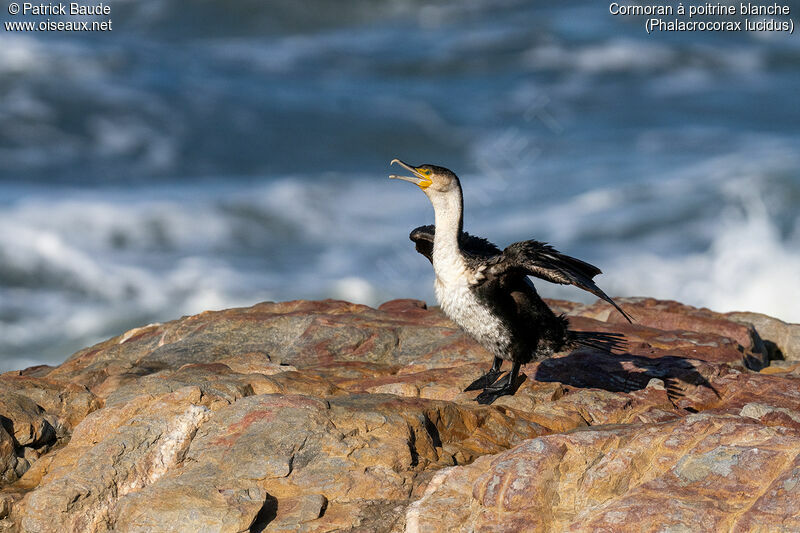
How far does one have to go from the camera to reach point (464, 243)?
1128 centimetres

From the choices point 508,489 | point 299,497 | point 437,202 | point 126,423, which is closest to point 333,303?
point 437,202

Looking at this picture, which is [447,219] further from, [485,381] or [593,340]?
[593,340]

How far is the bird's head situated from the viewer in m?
10.2

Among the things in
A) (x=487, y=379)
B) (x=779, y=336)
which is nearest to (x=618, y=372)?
(x=487, y=379)

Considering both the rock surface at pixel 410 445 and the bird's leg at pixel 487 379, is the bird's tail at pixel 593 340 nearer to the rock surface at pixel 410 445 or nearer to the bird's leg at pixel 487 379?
the rock surface at pixel 410 445

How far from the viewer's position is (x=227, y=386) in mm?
9234

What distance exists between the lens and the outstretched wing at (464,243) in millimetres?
11044

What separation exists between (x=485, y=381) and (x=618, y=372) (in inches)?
89.6

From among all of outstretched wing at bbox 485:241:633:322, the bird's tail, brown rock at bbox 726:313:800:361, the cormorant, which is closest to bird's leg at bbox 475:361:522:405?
the cormorant

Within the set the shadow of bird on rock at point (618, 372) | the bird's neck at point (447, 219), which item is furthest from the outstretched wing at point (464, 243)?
the shadow of bird on rock at point (618, 372)

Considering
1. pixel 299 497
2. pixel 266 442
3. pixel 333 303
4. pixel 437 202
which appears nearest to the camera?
pixel 299 497

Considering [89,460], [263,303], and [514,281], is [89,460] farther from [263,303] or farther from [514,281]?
[263,303]

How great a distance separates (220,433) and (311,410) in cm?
98

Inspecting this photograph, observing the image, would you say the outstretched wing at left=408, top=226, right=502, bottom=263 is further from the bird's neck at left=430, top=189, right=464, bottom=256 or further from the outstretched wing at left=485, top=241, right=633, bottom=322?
the outstretched wing at left=485, top=241, right=633, bottom=322
